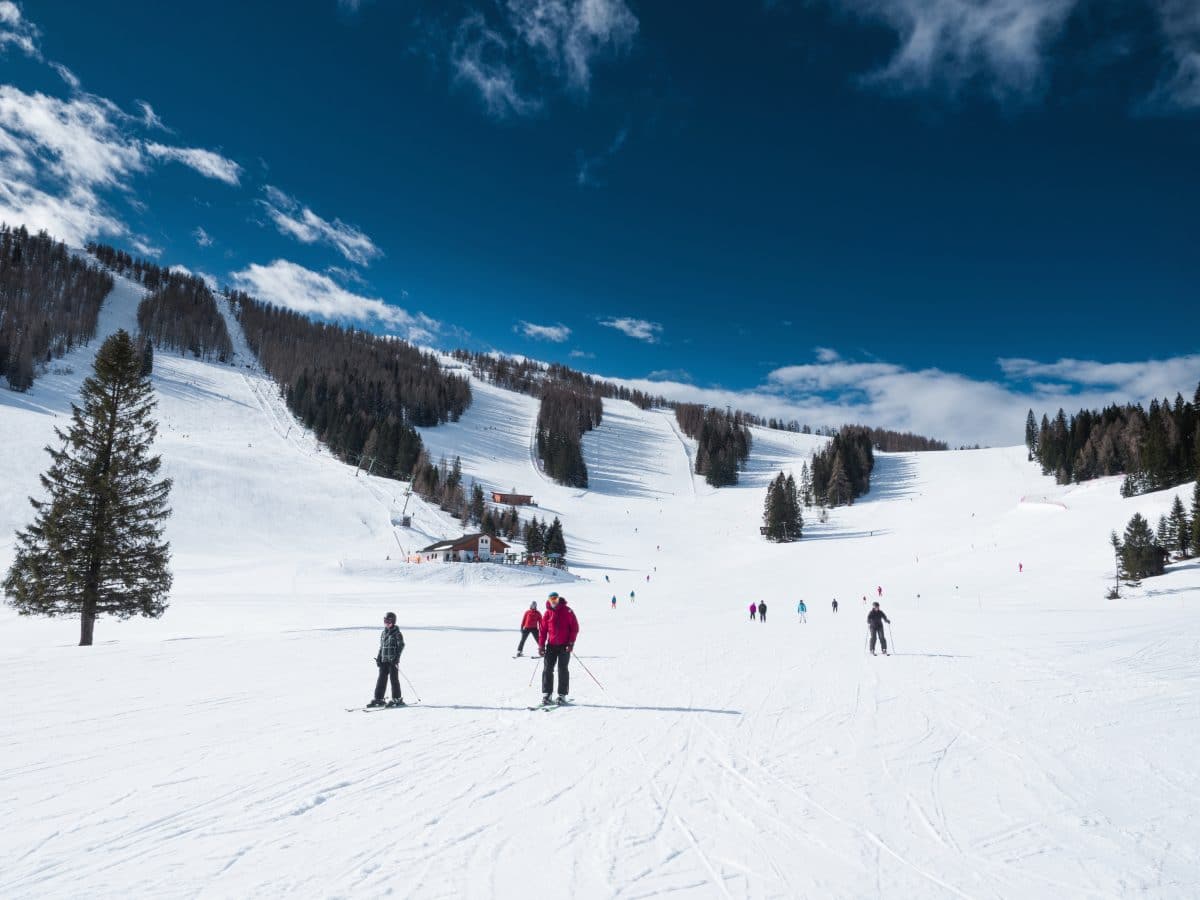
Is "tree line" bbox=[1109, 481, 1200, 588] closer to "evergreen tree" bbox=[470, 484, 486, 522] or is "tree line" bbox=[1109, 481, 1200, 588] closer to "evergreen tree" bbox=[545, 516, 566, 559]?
"evergreen tree" bbox=[545, 516, 566, 559]

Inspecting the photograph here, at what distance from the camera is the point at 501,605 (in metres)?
36.7

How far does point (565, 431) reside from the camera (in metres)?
139

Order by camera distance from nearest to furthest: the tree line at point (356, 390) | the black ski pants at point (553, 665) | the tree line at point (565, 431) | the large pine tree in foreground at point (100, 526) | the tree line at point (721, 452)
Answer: the black ski pants at point (553, 665)
the large pine tree in foreground at point (100, 526)
the tree line at point (356, 390)
the tree line at point (565, 431)
the tree line at point (721, 452)

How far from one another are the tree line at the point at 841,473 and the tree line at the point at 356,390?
73.7m

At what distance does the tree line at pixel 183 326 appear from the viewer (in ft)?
496

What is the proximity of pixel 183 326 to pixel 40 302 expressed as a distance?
91.1 ft

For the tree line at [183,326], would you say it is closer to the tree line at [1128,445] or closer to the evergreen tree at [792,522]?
the evergreen tree at [792,522]

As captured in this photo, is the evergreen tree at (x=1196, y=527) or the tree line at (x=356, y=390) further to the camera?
the tree line at (x=356, y=390)

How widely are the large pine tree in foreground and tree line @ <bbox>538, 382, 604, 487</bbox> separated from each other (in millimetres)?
100168

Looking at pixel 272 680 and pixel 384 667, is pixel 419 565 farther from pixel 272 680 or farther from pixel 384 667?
pixel 384 667

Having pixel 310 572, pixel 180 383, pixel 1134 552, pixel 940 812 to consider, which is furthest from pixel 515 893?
pixel 180 383

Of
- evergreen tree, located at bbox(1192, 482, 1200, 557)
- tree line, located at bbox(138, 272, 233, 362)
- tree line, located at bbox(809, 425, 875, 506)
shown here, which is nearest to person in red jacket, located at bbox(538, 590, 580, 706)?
evergreen tree, located at bbox(1192, 482, 1200, 557)

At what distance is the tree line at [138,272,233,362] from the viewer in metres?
151

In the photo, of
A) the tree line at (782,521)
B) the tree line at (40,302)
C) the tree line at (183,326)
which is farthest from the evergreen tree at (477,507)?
the tree line at (183,326)
